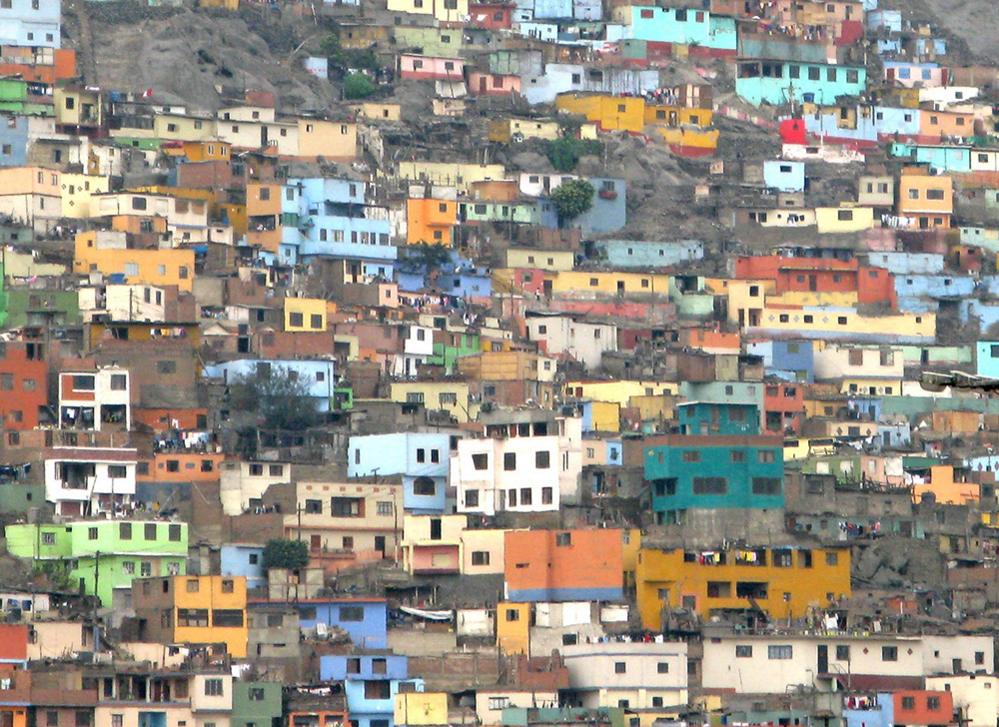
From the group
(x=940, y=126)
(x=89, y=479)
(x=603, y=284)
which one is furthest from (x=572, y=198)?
(x=89, y=479)

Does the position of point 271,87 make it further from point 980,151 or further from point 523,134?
point 980,151

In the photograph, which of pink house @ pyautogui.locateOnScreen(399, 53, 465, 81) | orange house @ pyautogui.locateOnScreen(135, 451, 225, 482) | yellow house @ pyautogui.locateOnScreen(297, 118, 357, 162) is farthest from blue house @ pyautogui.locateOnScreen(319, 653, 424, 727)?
pink house @ pyautogui.locateOnScreen(399, 53, 465, 81)

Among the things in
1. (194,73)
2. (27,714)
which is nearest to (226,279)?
(194,73)

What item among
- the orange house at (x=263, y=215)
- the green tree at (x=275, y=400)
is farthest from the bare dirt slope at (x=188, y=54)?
the green tree at (x=275, y=400)

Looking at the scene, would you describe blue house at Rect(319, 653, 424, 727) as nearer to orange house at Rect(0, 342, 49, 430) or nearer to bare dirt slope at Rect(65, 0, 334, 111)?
orange house at Rect(0, 342, 49, 430)

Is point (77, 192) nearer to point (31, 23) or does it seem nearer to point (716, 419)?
point (31, 23)

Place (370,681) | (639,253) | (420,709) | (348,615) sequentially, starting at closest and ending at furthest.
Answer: (420,709) → (370,681) → (348,615) → (639,253)

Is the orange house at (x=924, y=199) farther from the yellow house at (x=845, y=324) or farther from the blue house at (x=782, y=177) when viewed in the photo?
the yellow house at (x=845, y=324)
